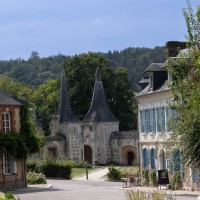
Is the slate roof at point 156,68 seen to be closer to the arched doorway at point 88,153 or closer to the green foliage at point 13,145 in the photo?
the green foliage at point 13,145

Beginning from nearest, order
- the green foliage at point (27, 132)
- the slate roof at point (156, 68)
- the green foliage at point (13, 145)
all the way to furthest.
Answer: the slate roof at point (156, 68)
the green foliage at point (13, 145)
the green foliage at point (27, 132)

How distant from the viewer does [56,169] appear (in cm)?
5109

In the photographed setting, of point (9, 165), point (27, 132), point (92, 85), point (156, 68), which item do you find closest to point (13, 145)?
point (9, 165)

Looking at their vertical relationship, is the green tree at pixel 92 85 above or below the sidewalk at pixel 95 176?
above

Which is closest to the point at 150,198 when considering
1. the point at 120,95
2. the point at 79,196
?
the point at 79,196

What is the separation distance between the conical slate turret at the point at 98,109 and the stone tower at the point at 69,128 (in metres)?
1.48

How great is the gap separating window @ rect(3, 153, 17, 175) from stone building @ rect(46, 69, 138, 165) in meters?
28.3

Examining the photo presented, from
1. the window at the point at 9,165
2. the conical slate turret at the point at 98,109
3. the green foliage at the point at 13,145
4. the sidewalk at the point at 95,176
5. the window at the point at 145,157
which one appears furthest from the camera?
the conical slate turret at the point at 98,109

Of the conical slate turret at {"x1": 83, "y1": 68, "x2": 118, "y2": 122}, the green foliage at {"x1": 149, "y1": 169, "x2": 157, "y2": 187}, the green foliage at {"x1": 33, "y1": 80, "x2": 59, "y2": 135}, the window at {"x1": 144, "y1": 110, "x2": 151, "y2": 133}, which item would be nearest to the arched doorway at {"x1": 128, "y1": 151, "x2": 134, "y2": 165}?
the conical slate turret at {"x1": 83, "y1": 68, "x2": 118, "y2": 122}

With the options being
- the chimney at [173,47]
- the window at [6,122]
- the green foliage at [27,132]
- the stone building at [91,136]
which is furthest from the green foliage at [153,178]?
the stone building at [91,136]

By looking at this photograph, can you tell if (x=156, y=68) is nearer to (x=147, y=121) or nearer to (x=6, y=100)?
(x=147, y=121)

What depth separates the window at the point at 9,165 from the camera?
119ft

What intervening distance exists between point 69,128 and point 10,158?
1216 inches

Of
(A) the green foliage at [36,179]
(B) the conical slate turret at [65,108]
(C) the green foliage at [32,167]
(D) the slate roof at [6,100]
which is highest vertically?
(B) the conical slate turret at [65,108]
